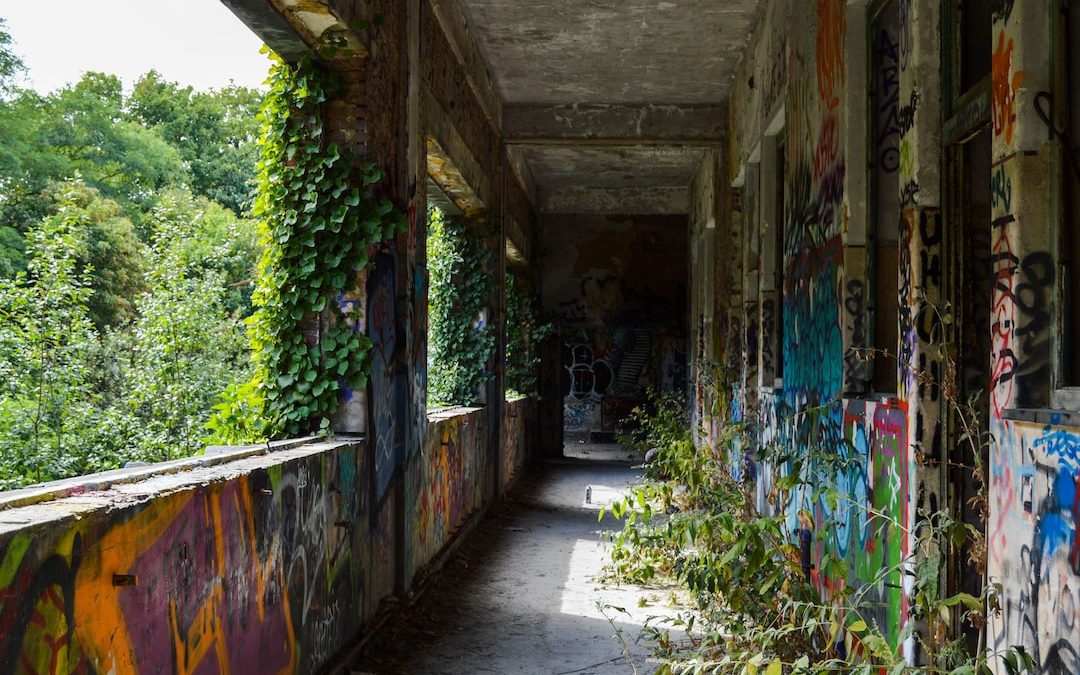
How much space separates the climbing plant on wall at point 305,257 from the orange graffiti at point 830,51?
102 inches

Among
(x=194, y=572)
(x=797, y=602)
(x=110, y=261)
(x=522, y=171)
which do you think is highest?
(x=522, y=171)

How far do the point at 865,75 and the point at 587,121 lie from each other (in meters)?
6.71

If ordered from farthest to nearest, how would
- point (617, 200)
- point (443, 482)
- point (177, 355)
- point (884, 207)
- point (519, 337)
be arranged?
point (617, 200)
point (177, 355)
point (519, 337)
point (443, 482)
point (884, 207)

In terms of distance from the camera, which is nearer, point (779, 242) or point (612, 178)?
point (779, 242)

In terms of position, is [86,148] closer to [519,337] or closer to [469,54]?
[519,337]

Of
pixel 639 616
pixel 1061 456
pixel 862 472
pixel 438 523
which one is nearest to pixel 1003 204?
pixel 1061 456

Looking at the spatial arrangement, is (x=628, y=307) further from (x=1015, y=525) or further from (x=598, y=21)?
(x=1015, y=525)

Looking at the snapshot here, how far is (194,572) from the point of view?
3.43m

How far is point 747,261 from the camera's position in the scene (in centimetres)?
956

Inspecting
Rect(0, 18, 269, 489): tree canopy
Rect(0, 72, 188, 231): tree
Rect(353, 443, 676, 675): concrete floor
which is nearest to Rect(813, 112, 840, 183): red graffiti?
Rect(353, 443, 676, 675): concrete floor

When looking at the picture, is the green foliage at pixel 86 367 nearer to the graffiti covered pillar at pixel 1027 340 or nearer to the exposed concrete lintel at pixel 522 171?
the exposed concrete lintel at pixel 522 171

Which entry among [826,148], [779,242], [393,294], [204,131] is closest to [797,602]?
[826,148]

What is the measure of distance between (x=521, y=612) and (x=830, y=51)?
425 centimetres

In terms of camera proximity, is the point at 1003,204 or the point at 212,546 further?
the point at 212,546
